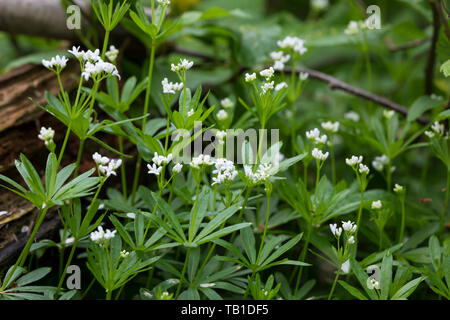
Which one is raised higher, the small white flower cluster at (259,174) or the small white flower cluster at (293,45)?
the small white flower cluster at (293,45)

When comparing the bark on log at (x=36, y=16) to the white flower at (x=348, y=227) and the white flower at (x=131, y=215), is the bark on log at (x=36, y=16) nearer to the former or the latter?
the white flower at (x=131, y=215)

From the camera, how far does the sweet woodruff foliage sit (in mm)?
825

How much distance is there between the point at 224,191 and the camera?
1.03m

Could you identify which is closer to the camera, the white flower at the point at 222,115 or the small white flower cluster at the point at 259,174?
the small white flower cluster at the point at 259,174

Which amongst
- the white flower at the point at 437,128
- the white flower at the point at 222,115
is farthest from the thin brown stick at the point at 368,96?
the white flower at the point at 222,115

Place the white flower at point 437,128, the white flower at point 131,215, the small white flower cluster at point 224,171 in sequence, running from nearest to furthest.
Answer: the small white flower cluster at point 224,171 < the white flower at point 131,215 < the white flower at point 437,128

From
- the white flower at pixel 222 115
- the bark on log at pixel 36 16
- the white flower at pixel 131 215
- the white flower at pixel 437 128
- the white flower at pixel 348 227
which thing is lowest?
the white flower at pixel 348 227

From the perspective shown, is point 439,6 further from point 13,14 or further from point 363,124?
point 13,14

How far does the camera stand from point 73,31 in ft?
4.70

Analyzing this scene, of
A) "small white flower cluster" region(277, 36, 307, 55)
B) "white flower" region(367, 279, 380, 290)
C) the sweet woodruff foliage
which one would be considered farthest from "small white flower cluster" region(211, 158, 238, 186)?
"small white flower cluster" region(277, 36, 307, 55)

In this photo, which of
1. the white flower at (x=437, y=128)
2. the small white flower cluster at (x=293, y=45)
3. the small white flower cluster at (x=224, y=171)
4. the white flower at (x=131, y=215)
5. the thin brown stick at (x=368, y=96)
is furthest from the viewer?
the thin brown stick at (x=368, y=96)

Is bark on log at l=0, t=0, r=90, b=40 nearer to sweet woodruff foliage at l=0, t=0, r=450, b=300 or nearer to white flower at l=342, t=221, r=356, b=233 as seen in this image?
sweet woodruff foliage at l=0, t=0, r=450, b=300

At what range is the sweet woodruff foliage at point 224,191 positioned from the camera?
0.83m
